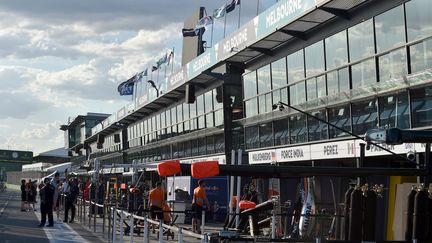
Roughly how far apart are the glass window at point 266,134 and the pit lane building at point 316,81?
0.13ft

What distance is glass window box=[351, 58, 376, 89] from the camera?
18.6 meters

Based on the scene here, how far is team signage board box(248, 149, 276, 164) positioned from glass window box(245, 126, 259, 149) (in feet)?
1.13

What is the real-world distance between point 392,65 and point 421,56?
132cm

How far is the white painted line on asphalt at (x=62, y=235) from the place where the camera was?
17828 mm

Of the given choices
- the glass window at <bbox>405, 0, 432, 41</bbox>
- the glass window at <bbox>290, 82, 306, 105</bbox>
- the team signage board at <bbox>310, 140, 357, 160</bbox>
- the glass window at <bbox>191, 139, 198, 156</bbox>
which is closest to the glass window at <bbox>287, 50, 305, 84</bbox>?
the glass window at <bbox>290, 82, 306, 105</bbox>

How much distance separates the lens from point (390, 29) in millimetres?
17766

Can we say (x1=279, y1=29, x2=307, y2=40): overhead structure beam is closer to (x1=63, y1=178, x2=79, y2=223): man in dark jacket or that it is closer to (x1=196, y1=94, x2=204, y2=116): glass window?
(x1=63, y1=178, x2=79, y2=223): man in dark jacket

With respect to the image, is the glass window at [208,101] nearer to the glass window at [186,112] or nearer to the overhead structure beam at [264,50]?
the glass window at [186,112]

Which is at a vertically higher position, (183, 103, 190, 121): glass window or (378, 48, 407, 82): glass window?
(183, 103, 190, 121): glass window

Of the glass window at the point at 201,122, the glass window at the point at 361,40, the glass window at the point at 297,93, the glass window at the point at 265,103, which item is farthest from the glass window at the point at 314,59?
the glass window at the point at 201,122

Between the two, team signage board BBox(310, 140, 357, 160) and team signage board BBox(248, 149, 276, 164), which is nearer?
team signage board BBox(310, 140, 357, 160)

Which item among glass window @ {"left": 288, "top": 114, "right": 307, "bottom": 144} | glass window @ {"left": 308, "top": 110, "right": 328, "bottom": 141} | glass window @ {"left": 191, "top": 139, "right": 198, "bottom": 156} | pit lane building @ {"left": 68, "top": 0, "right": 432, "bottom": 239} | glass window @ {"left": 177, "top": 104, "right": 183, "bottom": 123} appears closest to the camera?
pit lane building @ {"left": 68, "top": 0, "right": 432, "bottom": 239}

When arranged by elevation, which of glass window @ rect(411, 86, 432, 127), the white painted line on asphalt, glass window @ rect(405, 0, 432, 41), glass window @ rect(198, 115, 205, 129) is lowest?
the white painted line on asphalt

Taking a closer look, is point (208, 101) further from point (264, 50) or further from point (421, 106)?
point (421, 106)
